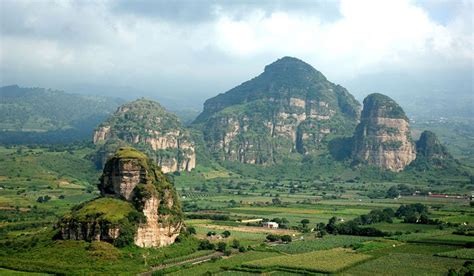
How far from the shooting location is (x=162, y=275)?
70375 mm

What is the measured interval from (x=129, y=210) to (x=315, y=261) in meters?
25.6

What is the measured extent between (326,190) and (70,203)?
80.7m

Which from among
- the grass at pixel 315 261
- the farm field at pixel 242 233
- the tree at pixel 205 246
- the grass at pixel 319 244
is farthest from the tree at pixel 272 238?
the grass at pixel 315 261

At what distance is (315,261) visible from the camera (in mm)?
76438

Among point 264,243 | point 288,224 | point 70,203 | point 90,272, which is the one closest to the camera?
point 90,272

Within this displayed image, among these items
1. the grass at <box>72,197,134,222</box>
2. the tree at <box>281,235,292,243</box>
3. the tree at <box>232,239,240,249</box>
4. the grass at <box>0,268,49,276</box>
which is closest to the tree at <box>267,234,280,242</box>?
the tree at <box>281,235,292,243</box>

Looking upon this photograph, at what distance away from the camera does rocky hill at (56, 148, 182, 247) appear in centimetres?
7712

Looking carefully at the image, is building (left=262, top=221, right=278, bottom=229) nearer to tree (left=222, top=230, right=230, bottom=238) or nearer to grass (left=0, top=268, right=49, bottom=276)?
tree (left=222, top=230, right=230, bottom=238)

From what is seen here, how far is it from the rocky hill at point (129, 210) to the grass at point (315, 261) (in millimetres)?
14840

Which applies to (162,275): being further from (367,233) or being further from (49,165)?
(49,165)

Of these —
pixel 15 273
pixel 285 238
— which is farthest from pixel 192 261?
pixel 15 273

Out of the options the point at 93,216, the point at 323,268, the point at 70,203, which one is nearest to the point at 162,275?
the point at 93,216

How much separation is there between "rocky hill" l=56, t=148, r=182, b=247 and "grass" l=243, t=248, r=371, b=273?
14.8 metres

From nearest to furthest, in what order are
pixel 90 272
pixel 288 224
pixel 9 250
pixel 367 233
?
pixel 90 272 → pixel 9 250 → pixel 367 233 → pixel 288 224
